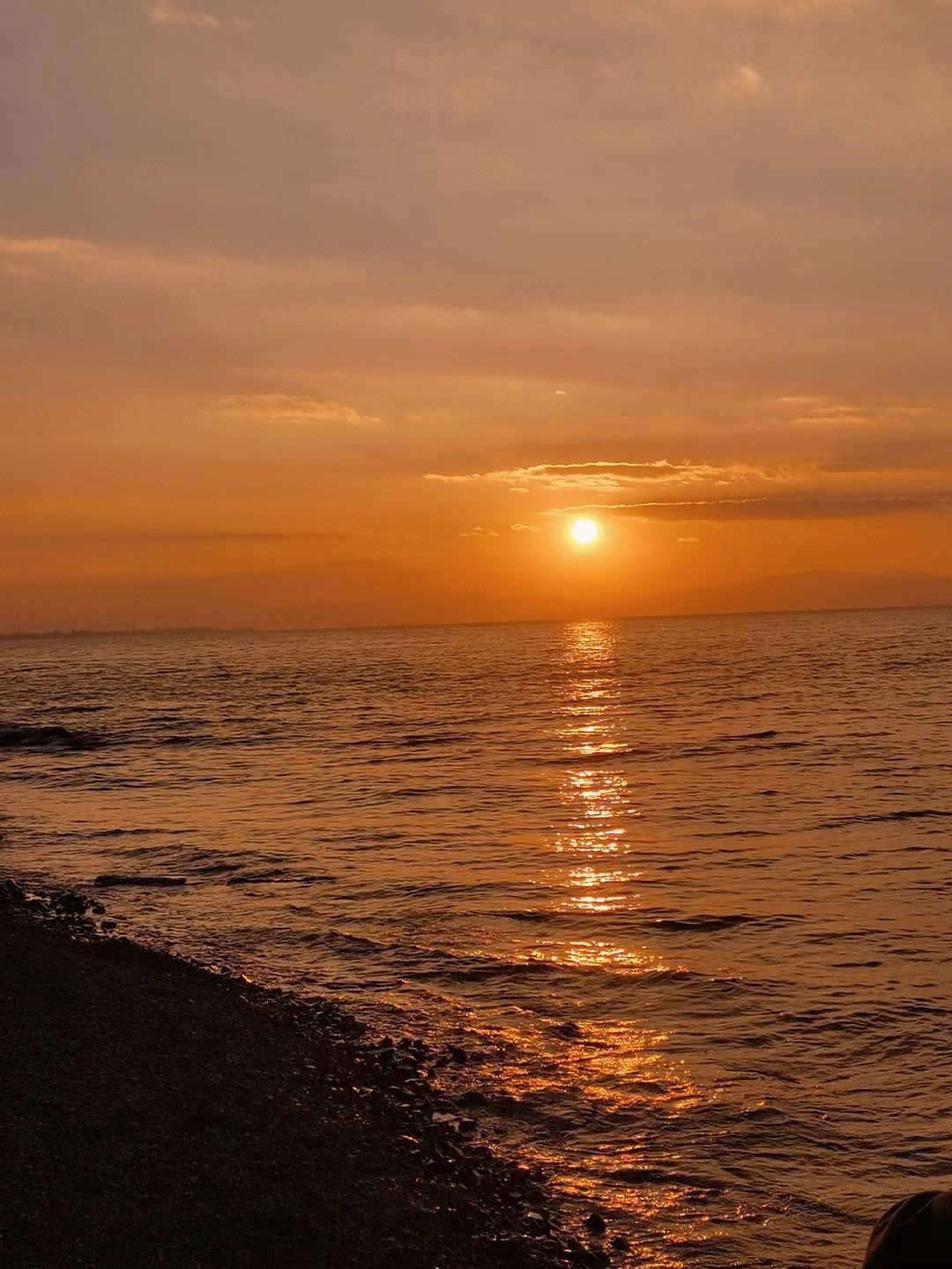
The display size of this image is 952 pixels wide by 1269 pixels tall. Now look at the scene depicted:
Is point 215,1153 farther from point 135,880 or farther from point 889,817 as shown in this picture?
point 889,817

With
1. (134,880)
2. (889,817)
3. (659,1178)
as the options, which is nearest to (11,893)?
(134,880)

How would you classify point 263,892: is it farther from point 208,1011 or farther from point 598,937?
point 208,1011

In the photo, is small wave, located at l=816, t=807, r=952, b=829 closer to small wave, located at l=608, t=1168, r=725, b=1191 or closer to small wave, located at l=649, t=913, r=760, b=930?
small wave, located at l=649, t=913, r=760, b=930

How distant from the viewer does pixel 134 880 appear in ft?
62.7

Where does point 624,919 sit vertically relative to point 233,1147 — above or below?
below

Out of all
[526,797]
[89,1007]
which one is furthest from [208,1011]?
[526,797]

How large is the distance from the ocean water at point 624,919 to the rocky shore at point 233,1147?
0.76 m

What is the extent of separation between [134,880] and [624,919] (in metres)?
8.68

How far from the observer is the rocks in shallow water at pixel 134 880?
62.2 feet

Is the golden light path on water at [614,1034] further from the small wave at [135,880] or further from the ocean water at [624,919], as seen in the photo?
the small wave at [135,880]

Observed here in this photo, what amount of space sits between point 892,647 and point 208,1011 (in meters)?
124

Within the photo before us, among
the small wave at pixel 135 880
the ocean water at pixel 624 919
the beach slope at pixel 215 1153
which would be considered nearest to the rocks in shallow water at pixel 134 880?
the small wave at pixel 135 880

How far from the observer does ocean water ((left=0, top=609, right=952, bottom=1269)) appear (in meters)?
8.89

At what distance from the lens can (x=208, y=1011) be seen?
11.2 metres
